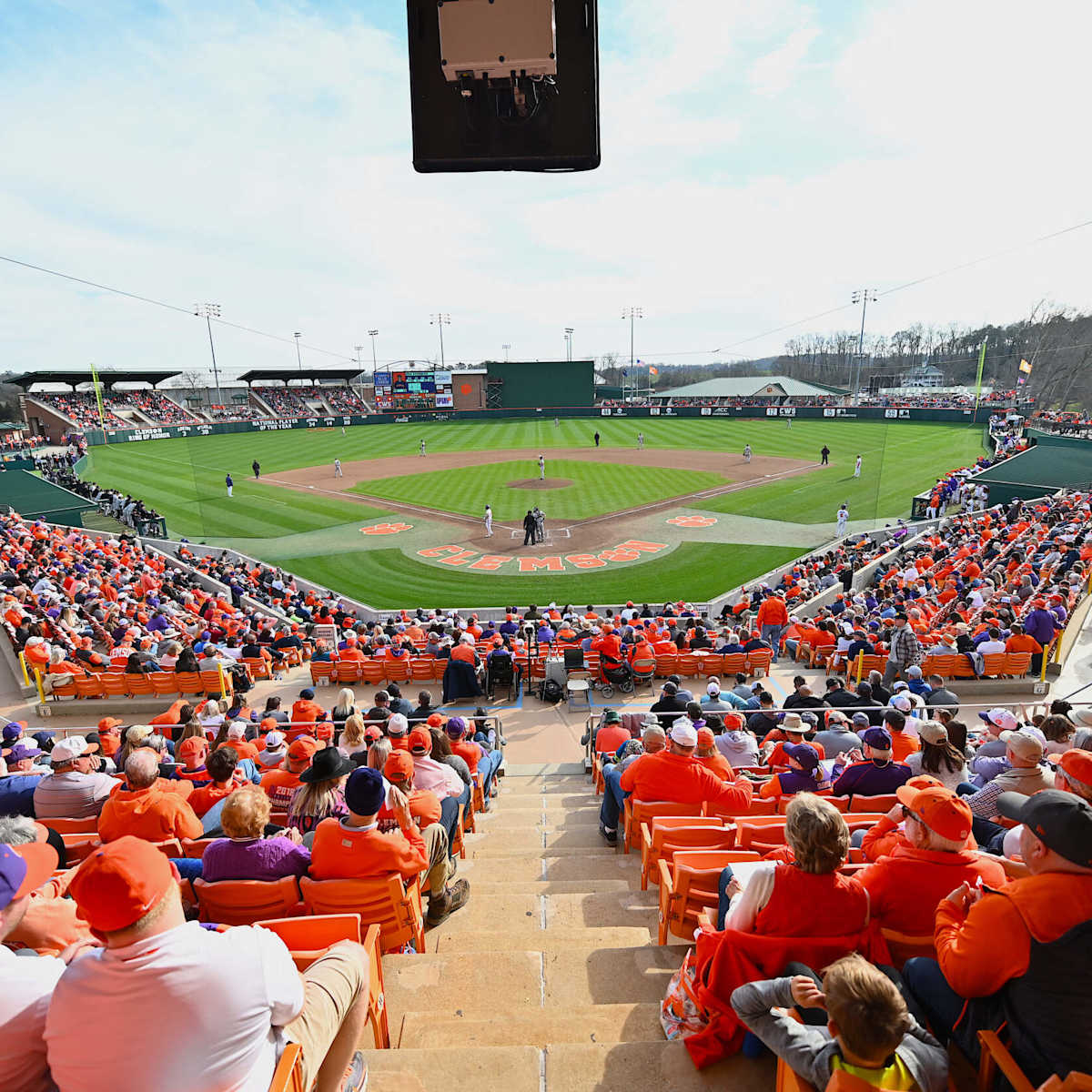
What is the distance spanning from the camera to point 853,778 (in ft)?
17.7

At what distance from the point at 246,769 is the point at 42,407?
7425 cm

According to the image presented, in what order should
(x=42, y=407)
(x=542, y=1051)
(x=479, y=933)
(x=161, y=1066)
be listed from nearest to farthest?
(x=161, y=1066), (x=542, y=1051), (x=479, y=933), (x=42, y=407)

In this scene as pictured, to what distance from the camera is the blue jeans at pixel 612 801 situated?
20.6ft

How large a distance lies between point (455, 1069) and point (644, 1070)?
785 mm

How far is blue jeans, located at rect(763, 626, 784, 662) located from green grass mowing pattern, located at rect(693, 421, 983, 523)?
13.1m

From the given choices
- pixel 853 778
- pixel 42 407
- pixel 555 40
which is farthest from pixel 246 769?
pixel 42 407

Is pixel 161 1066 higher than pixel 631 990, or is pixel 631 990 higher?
pixel 161 1066

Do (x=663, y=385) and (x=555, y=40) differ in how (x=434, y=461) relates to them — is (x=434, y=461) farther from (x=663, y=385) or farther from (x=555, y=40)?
(x=663, y=385)

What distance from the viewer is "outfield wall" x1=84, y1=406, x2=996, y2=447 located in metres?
61.1

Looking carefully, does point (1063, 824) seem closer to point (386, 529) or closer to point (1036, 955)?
point (1036, 955)

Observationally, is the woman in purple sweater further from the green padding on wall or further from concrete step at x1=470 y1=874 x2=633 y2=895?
the green padding on wall

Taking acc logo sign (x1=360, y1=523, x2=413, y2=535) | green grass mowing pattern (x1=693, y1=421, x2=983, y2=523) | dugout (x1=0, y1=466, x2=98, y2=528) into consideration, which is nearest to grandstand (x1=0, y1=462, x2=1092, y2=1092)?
acc logo sign (x1=360, y1=523, x2=413, y2=535)

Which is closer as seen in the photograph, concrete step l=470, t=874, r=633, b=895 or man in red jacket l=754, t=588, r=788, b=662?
concrete step l=470, t=874, r=633, b=895

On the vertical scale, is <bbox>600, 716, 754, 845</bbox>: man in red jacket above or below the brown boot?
above
